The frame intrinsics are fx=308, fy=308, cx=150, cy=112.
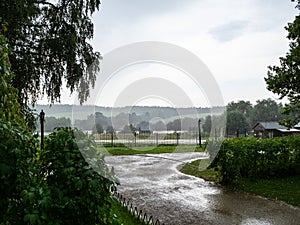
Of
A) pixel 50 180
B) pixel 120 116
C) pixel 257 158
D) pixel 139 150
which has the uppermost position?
pixel 120 116

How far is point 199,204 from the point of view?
5789mm

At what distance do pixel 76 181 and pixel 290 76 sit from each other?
6944mm

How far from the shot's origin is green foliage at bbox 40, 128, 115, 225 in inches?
90.0

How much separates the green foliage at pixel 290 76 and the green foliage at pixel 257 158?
30.7 inches

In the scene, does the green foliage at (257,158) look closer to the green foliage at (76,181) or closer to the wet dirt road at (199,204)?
the wet dirt road at (199,204)

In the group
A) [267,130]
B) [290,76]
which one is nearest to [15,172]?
[290,76]

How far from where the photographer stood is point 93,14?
7664 mm

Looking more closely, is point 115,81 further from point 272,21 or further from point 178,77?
point 272,21

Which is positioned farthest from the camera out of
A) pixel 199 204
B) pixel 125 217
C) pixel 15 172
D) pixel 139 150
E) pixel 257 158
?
pixel 139 150

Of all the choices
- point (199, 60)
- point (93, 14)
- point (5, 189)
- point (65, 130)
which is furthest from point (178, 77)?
point (5, 189)

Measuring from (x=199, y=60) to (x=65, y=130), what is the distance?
3.62 m

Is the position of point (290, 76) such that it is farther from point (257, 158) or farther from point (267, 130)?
point (267, 130)

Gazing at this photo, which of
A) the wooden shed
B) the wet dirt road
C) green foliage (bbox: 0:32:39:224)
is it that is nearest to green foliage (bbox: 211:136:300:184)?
the wet dirt road

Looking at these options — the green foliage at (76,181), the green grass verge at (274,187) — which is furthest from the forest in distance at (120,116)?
the green grass verge at (274,187)
